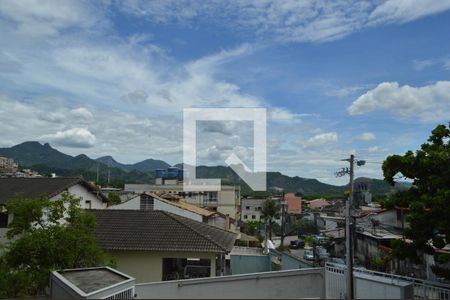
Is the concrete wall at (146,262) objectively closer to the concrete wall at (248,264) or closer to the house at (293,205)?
the concrete wall at (248,264)

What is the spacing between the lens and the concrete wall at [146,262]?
16219 mm

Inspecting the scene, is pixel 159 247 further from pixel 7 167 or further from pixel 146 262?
pixel 7 167

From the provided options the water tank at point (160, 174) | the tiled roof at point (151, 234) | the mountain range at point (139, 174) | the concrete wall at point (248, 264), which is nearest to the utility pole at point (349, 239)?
the mountain range at point (139, 174)

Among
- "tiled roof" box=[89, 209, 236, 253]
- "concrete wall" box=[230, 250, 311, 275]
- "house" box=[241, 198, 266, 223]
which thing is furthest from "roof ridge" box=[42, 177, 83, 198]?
"house" box=[241, 198, 266, 223]

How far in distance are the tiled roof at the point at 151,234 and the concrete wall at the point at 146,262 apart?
333 mm

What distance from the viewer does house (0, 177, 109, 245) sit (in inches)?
749

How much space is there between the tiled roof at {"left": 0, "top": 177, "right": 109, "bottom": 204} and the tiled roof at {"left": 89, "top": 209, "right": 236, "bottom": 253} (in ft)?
8.82

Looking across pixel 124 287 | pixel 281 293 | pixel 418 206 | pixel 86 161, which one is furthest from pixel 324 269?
pixel 86 161

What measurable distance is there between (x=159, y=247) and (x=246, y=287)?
5.78 meters

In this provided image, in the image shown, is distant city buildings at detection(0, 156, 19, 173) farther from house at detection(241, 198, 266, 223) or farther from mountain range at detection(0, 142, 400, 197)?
house at detection(241, 198, 266, 223)

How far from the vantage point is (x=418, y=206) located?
31.8 feet

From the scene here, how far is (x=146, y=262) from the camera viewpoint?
1652cm

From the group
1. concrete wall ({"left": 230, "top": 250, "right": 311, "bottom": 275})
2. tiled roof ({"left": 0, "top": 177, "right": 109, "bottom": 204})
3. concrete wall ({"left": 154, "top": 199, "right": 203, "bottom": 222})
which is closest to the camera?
tiled roof ({"left": 0, "top": 177, "right": 109, "bottom": 204})

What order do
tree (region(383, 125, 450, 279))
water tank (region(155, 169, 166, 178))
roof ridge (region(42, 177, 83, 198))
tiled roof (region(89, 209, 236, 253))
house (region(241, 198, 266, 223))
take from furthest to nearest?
water tank (region(155, 169, 166, 178)) → house (region(241, 198, 266, 223)) → roof ridge (region(42, 177, 83, 198)) → tiled roof (region(89, 209, 236, 253)) → tree (region(383, 125, 450, 279))
